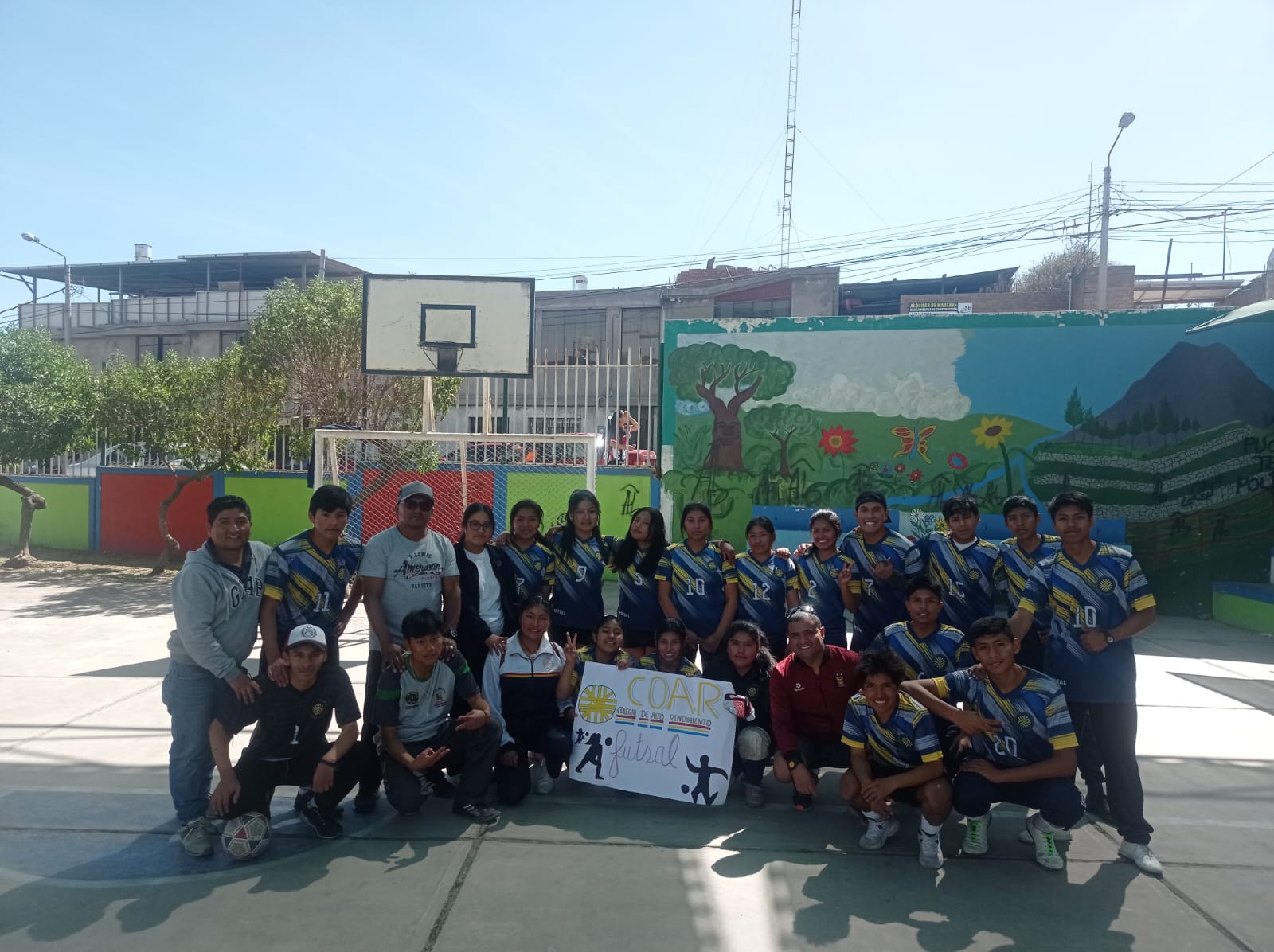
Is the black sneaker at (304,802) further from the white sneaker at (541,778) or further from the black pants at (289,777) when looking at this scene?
the white sneaker at (541,778)

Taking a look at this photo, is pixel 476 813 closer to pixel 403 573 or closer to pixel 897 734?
pixel 403 573

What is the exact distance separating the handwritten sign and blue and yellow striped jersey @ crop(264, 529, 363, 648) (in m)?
1.40

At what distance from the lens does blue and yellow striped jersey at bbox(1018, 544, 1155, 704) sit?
4.14 meters

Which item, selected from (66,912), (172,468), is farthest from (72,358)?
(66,912)

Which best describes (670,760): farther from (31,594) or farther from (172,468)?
(172,468)

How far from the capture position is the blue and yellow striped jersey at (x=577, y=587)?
5.42 meters

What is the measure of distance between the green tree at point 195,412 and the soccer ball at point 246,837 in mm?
10136

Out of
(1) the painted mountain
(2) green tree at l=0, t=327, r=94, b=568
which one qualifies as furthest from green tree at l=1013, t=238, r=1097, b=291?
(2) green tree at l=0, t=327, r=94, b=568

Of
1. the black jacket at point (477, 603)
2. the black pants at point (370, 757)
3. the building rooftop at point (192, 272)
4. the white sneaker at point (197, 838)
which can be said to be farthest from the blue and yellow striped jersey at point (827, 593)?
the building rooftop at point (192, 272)

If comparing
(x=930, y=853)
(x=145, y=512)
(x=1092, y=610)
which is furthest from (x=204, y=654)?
(x=145, y=512)

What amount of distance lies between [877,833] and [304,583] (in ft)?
9.53

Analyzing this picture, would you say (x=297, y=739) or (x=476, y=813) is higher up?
(x=297, y=739)

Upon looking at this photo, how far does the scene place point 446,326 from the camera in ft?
32.2

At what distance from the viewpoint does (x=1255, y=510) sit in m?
11.1
